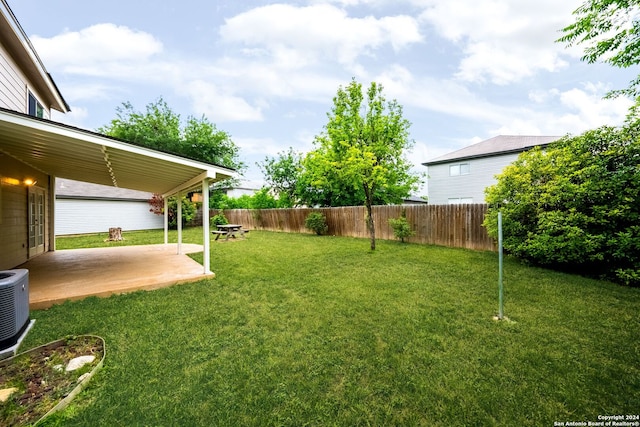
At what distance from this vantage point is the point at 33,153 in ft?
17.6

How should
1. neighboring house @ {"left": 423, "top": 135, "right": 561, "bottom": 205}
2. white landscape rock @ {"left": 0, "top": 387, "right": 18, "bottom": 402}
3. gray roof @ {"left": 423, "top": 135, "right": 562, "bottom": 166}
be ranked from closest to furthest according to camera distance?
white landscape rock @ {"left": 0, "top": 387, "right": 18, "bottom": 402} → gray roof @ {"left": 423, "top": 135, "right": 562, "bottom": 166} → neighboring house @ {"left": 423, "top": 135, "right": 561, "bottom": 205}

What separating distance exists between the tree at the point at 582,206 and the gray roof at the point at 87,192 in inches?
818

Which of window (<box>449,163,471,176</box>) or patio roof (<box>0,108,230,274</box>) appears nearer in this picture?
patio roof (<box>0,108,230,274</box>)

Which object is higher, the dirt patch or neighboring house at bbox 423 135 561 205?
neighboring house at bbox 423 135 561 205

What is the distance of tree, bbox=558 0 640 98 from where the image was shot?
5.05 meters

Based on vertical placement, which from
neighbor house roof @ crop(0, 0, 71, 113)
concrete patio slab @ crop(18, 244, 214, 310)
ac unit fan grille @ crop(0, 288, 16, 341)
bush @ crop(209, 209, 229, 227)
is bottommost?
concrete patio slab @ crop(18, 244, 214, 310)

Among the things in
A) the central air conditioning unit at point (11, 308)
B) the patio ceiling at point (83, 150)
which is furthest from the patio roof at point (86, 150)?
the central air conditioning unit at point (11, 308)

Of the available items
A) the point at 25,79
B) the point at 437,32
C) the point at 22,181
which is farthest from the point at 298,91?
the point at 22,181

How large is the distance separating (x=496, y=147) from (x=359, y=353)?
18.1 m

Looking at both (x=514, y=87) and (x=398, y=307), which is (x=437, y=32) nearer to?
(x=514, y=87)

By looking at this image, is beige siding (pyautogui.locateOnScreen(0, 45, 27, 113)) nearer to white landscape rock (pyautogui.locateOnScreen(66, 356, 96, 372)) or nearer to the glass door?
the glass door

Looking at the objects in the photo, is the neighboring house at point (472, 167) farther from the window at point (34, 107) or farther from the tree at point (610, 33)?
the window at point (34, 107)

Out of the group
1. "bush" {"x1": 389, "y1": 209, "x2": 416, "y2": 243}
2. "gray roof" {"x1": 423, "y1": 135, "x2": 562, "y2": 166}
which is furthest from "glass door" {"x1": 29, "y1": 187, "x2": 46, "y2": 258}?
"gray roof" {"x1": 423, "y1": 135, "x2": 562, "y2": 166}

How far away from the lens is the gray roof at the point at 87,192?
15636 mm
